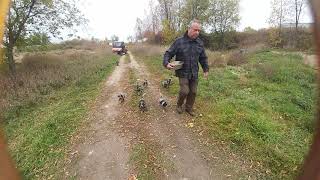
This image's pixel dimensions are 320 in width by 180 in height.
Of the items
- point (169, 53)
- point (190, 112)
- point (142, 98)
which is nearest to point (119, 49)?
point (142, 98)

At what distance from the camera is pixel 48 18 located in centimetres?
2048

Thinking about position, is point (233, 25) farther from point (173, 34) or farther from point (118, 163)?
point (118, 163)

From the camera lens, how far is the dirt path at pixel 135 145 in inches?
205

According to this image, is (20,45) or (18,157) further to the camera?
(20,45)

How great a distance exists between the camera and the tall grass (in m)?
6.13

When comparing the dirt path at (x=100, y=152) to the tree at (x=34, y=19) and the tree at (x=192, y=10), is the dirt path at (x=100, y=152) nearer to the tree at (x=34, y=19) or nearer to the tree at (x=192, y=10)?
the tree at (x=34, y=19)

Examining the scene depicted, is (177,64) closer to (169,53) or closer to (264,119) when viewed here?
(169,53)

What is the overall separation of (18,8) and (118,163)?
15.9 m

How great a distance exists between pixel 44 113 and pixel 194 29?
18.6ft

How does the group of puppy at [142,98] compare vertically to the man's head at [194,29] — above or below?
→ below

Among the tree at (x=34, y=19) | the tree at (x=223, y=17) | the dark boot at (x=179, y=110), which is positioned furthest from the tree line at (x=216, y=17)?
the dark boot at (x=179, y=110)

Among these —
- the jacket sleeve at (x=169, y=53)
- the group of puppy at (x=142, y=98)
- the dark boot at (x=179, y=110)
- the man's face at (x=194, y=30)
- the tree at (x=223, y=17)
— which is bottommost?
the dark boot at (x=179, y=110)

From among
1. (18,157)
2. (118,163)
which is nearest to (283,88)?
(118,163)

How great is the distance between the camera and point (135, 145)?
6.17 m
